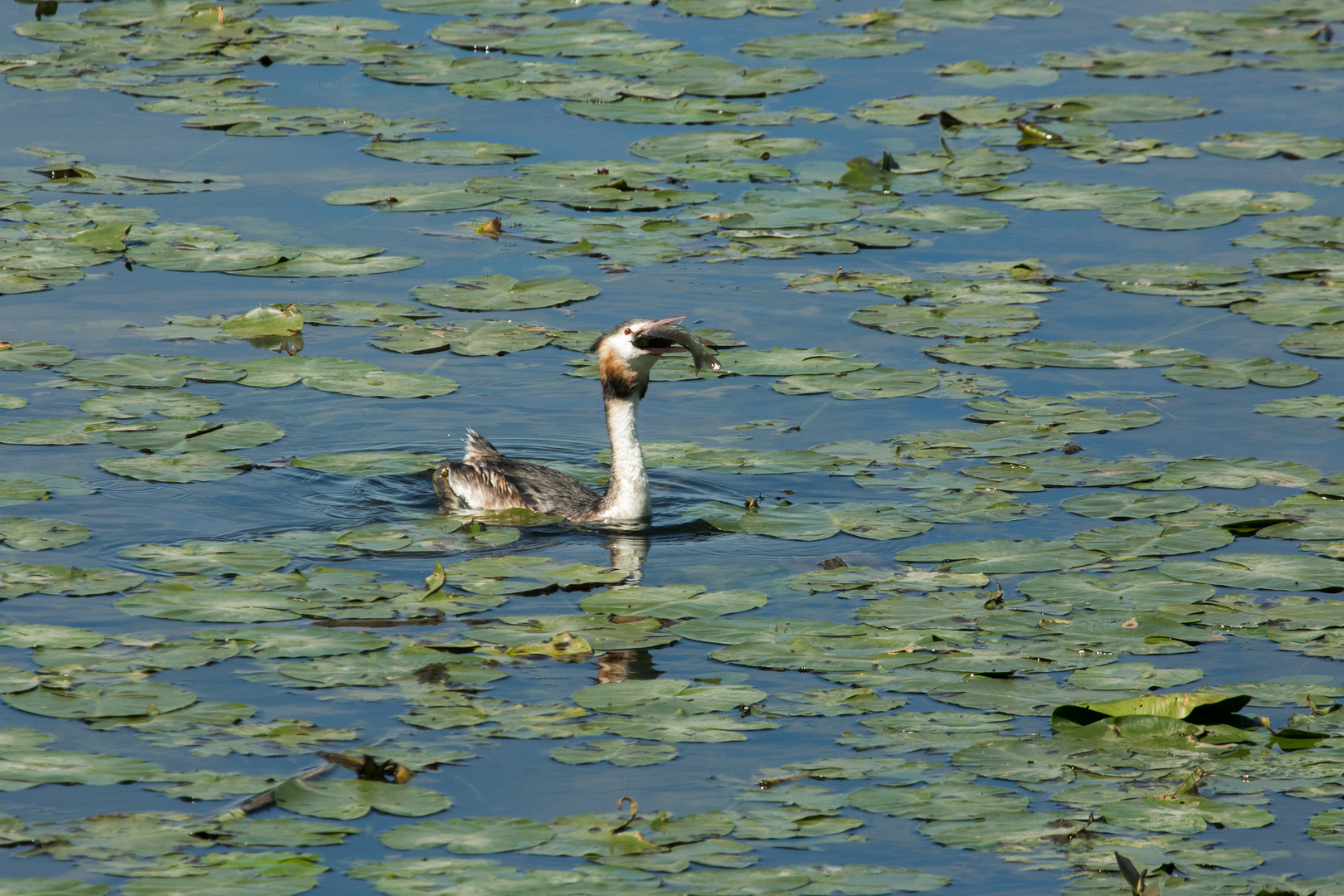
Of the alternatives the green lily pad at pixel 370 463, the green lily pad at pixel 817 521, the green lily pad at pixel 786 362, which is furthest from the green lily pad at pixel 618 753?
the green lily pad at pixel 786 362

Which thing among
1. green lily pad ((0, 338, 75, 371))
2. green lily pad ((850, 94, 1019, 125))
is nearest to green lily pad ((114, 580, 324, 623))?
green lily pad ((0, 338, 75, 371))

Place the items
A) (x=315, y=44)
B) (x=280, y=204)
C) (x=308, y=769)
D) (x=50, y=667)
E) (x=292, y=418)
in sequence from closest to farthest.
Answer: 1. (x=308, y=769)
2. (x=50, y=667)
3. (x=292, y=418)
4. (x=280, y=204)
5. (x=315, y=44)

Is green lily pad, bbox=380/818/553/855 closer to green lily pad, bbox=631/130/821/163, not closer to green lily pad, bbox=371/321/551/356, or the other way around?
green lily pad, bbox=371/321/551/356

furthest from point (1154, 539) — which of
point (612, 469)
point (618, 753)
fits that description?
point (618, 753)

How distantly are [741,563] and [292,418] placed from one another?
309 cm

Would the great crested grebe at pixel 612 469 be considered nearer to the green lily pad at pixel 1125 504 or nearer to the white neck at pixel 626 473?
the white neck at pixel 626 473

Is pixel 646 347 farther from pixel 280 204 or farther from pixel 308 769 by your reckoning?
pixel 280 204

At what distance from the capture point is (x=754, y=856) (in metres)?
5.89

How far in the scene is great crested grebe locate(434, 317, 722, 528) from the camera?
9.36 meters

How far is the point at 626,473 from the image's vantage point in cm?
959

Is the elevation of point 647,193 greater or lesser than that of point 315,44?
lesser

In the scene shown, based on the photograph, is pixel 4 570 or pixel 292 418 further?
pixel 292 418

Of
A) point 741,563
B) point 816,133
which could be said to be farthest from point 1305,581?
point 816,133

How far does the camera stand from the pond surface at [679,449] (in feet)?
20.3
